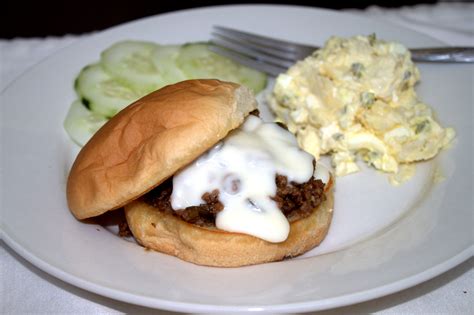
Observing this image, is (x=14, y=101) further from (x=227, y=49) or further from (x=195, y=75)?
(x=227, y=49)

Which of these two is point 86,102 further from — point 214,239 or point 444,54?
point 444,54

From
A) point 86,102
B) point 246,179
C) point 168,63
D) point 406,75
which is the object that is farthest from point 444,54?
point 86,102

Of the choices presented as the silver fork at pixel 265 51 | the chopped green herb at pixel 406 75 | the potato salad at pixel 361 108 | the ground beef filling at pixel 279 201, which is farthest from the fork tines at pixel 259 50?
the ground beef filling at pixel 279 201

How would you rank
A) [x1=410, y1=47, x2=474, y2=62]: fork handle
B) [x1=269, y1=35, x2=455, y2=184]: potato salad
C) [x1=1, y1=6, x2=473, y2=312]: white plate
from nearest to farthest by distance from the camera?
[x1=1, y1=6, x2=473, y2=312]: white plate < [x1=269, y1=35, x2=455, y2=184]: potato salad < [x1=410, y1=47, x2=474, y2=62]: fork handle

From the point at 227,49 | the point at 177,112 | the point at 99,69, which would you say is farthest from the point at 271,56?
the point at 177,112

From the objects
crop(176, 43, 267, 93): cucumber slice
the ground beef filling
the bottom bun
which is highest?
crop(176, 43, 267, 93): cucumber slice

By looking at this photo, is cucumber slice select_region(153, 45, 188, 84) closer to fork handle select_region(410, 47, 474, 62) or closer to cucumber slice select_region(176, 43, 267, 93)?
cucumber slice select_region(176, 43, 267, 93)

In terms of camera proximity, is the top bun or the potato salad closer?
the top bun

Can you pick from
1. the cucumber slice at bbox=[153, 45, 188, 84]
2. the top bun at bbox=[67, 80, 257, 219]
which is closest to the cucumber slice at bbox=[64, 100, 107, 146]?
the cucumber slice at bbox=[153, 45, 188, 84]
